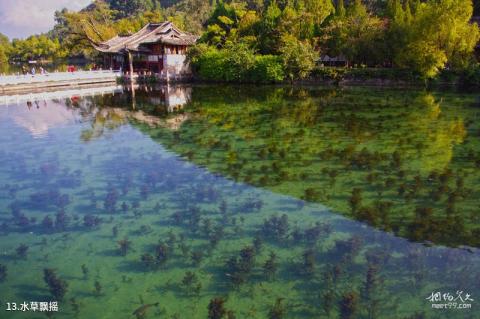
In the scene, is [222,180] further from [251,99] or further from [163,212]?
[251,99]

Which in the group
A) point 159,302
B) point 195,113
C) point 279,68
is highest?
point 279,68

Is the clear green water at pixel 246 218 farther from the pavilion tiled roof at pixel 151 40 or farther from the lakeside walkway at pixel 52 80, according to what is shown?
the pavilion tiled roof at pixel 151 40

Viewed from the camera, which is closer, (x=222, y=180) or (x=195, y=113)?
(x=222, y=180)

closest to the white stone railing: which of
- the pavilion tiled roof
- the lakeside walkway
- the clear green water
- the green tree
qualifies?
the lakeside walkway

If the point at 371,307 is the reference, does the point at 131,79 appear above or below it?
above

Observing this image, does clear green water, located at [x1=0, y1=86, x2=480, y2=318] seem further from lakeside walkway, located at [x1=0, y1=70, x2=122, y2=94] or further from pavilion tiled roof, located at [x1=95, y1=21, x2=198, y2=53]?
pavilion tiled roof, located at [x1=95, y1=21, x2=198, y2=53]

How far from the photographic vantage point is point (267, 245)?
7.77 meters

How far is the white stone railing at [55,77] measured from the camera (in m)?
34.3

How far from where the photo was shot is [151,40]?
1684 inches

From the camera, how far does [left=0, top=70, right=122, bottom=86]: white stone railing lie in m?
34.3

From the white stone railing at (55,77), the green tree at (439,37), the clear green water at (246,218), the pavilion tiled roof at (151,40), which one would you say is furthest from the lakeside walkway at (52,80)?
the green tree at (439,37)

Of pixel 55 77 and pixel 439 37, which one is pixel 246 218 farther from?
pixel 55 77

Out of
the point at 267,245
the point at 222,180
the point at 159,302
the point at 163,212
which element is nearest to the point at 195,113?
the point at 222,180

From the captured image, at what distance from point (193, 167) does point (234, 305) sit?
7099 millimetres
